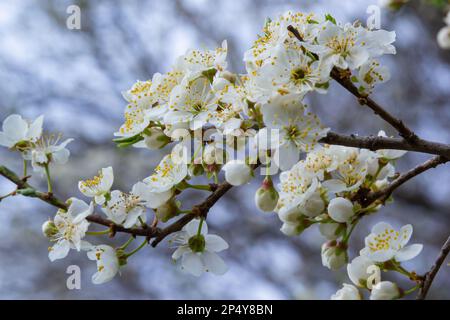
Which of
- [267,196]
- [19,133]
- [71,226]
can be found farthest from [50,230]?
[267,196]

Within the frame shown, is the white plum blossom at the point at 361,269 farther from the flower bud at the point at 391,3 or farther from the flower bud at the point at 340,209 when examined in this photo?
the flower bud at the point at 391,3

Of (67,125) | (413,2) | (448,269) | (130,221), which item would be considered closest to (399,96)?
(413,2)

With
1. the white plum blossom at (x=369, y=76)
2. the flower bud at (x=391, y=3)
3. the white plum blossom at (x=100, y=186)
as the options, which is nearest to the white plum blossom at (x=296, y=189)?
the white plum blossom at (x=369, y=76)

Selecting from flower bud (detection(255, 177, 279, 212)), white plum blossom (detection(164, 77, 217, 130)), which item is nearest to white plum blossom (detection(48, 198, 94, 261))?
white plum blossom (detection(164, 77, 217, 130))

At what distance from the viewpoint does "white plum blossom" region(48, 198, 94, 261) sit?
46.4 inches

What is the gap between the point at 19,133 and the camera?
133 centimetres

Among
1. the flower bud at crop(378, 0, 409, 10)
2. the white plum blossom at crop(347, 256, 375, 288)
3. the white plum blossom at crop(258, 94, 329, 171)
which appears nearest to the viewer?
the white plum blossom at crop(258, 94, 329, 171)

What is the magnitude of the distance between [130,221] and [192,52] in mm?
387

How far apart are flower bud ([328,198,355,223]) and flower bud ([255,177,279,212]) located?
11 centimetres

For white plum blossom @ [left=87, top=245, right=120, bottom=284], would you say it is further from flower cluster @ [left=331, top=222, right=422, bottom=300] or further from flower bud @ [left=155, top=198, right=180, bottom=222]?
flower cluster @ [left=331, top=222, right=422, bottom=300]

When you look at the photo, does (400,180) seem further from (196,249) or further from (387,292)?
(196,249)

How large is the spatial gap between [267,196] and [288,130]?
6.9 inches

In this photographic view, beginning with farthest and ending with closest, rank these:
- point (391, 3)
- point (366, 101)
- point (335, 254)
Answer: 1. point (391, 3)
2. point (335, 254)
3. point (366, 101)
